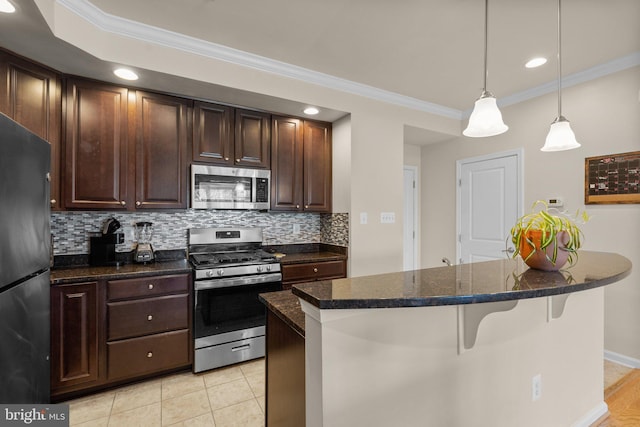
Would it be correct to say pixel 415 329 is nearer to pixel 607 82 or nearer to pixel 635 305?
pixel 635 305

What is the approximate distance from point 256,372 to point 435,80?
10.7 feet

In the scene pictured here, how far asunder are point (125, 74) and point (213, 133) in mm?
786

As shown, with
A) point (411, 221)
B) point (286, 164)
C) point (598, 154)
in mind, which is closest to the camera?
point (598, 154)

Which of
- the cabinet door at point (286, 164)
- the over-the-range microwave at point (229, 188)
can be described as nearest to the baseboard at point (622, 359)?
the cabinet door at point (286, 164)

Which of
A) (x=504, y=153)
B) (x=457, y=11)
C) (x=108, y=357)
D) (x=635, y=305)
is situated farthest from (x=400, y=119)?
(x=108, y=357)

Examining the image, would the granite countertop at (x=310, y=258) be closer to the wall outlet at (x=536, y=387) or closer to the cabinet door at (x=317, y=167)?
the cabinet door at (x=317, y=167)

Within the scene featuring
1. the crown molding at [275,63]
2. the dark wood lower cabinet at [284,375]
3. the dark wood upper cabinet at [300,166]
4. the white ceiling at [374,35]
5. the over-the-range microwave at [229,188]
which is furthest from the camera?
the dark wood upper cabinet at [300,166]

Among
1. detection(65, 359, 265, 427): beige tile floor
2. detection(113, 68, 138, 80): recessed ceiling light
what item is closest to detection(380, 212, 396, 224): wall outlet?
detection(65, 359, 265, 427): beige tile floor

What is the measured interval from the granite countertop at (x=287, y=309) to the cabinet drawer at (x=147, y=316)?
1263 mm

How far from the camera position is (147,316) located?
2350mm

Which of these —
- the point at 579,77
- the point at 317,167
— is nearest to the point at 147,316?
the point at 317,167

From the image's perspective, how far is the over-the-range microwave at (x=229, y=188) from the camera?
2.74 metres

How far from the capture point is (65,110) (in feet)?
7.41

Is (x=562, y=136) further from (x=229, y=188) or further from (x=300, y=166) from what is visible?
(x=229, y=188)
